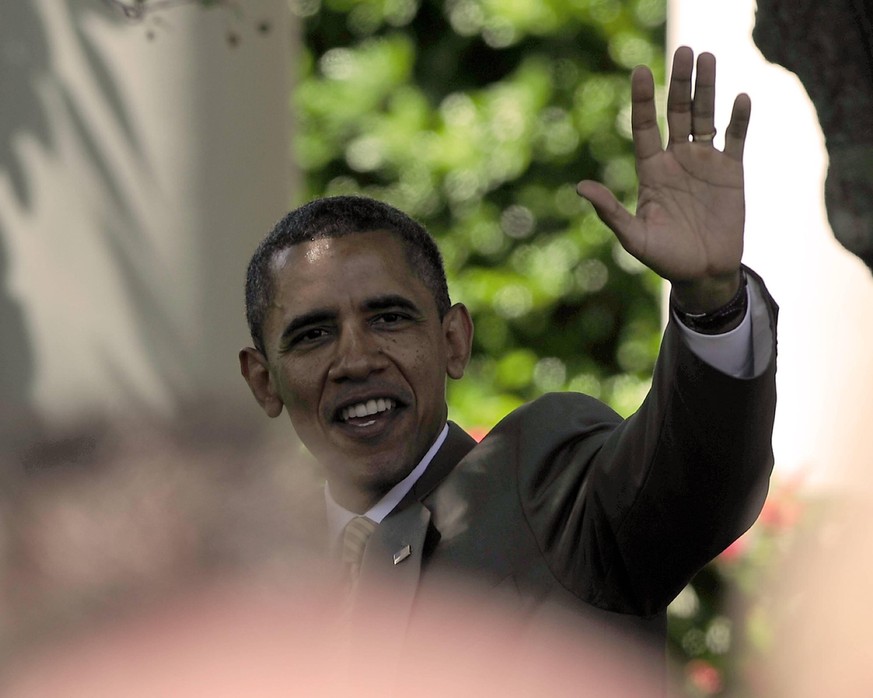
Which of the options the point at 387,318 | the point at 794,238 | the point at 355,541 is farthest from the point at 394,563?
the point at 794,238

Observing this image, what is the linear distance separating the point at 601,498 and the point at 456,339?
Answer: 0.70 m

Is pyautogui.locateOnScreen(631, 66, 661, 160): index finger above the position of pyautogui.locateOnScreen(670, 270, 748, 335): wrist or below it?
above

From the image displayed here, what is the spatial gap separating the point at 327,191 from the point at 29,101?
4.25 m

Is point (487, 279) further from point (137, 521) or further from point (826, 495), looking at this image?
point (137, 521)

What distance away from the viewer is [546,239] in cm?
762

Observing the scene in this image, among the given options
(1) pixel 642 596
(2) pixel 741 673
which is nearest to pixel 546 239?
(2) pixel 741 673

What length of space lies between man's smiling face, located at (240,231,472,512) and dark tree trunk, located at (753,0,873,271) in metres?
0.82

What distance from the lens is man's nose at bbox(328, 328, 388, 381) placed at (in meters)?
2.67

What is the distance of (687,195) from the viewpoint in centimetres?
222

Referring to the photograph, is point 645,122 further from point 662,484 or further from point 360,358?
point 360,358

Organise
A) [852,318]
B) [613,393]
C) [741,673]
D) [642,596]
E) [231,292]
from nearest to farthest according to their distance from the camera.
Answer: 1. [642,596]
2. [852,318]
3. [231,292]
4. [741,673]
5. [613,393]

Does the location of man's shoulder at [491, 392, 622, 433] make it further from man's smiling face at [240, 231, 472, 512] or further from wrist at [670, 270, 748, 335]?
wrist at [670, 270, 748, 335]

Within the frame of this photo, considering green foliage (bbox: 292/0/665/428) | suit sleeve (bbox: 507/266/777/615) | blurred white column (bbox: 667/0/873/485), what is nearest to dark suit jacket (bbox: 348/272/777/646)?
suit sleeve (bbox: 507/266/777/615)

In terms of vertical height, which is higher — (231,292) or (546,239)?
(231,292)
